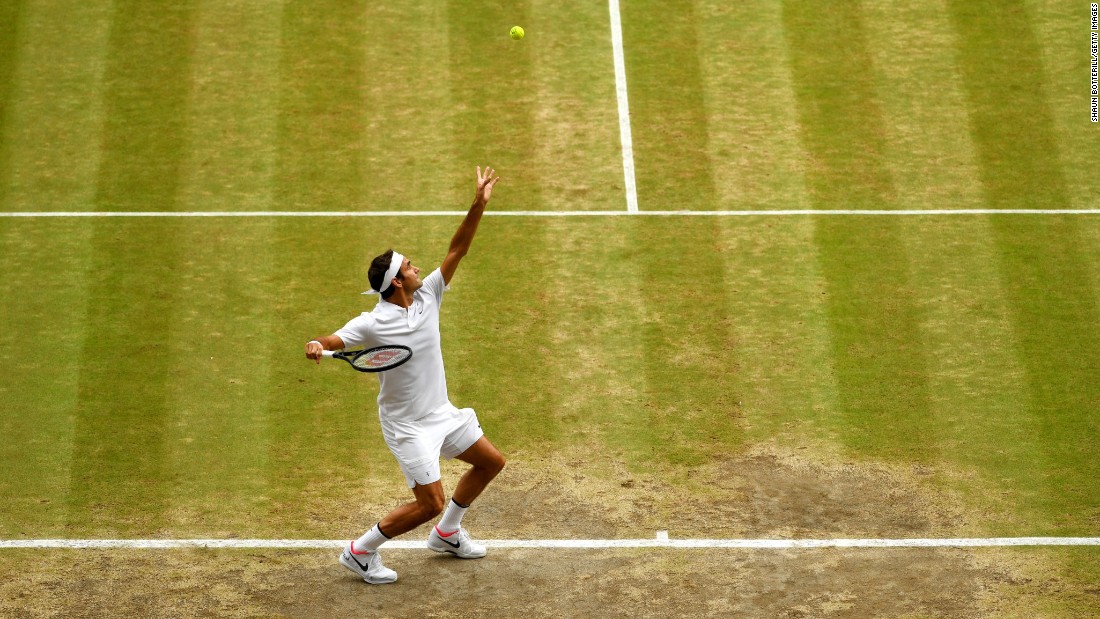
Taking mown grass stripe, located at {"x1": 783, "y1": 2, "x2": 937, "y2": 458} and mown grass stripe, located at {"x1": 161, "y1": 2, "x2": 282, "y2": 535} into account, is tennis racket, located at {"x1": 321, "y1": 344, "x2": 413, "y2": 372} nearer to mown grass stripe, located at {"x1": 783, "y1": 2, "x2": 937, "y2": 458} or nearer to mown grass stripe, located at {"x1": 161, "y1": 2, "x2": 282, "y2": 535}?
mown grass stripe, located at {"x1": 161, "y1": 2, "x2": 282, "y2": 535}

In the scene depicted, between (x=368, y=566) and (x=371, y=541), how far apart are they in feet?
0.76

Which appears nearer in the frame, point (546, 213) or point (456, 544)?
point (456, 544)

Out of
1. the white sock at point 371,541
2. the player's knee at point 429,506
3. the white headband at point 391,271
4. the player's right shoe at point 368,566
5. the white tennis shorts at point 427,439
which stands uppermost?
the white headband at point 391,271

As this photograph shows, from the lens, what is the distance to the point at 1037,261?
12.9 metres

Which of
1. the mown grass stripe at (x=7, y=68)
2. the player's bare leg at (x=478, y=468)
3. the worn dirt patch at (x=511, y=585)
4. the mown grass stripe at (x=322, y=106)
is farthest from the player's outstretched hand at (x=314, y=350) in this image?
the mown grass stripe at (x=7, y=68)

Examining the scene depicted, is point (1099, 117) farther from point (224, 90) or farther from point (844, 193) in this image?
point (224, 90)

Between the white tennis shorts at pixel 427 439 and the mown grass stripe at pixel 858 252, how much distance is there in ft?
11.2

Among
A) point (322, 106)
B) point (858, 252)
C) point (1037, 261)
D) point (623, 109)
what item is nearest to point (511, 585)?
point (858, 252)

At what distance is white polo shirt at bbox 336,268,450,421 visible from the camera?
8.77m

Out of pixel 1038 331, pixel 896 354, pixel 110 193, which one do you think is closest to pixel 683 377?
pixel 896 354

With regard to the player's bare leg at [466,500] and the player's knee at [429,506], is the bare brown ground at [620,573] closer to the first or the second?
the player's bare leg at [466,500]

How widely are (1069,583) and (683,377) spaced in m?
3.57

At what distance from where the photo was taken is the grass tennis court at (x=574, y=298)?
948 cm

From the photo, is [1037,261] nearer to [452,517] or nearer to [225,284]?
[452,517]
